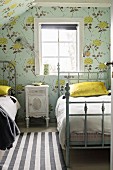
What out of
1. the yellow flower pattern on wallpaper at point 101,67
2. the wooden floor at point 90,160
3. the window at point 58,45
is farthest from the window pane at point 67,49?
the wooden floor at point 90,160

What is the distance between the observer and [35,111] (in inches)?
178

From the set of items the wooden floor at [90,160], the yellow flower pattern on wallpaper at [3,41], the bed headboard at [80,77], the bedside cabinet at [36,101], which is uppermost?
the yellow flower pattern on wallpaper at [3,41]

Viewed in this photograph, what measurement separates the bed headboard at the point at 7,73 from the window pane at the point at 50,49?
701mm

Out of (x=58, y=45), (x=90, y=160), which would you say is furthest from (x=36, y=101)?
(x=90, y=160)

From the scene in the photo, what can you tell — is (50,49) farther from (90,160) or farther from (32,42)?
(90,160)

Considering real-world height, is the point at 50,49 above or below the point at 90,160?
above

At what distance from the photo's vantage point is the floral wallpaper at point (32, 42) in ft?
15.7

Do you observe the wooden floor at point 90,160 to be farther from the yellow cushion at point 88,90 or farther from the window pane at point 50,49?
the window pane at point 50,49

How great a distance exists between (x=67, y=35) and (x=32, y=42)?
2.41 ft

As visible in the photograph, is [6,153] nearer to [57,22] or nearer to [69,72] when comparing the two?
[69,72]

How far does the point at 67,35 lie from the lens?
499 cm

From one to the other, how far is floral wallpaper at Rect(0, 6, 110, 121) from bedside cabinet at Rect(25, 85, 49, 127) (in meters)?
0.40

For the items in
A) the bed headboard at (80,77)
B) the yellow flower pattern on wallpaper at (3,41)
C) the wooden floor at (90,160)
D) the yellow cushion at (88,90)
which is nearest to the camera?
the wooden floor at (90,160)

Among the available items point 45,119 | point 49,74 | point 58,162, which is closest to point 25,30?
point 49,74
